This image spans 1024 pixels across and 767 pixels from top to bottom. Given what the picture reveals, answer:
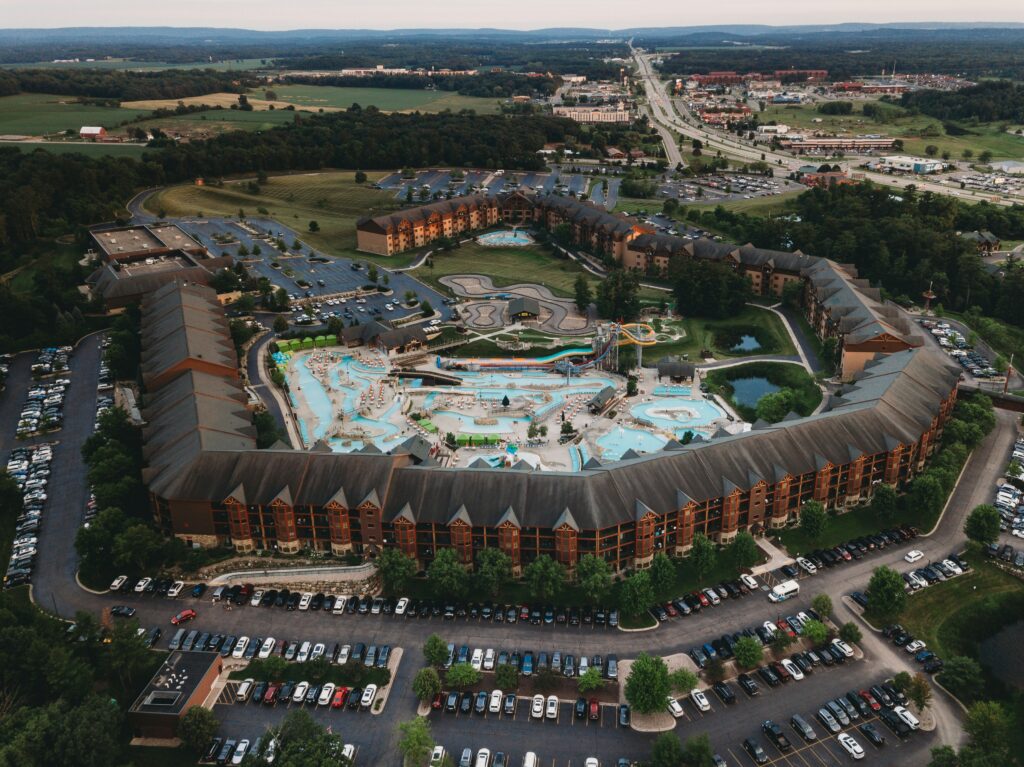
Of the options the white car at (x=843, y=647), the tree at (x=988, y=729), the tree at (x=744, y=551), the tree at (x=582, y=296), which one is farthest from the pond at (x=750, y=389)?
the tree at (x=988, y=729)

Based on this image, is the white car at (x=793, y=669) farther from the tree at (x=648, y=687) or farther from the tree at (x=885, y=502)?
the tree at (x=885, y=502)

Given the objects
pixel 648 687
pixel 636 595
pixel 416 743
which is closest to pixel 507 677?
pixel 416 743

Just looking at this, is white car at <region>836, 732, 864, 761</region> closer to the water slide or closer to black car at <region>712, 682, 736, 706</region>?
black car at <region>712, 682, 736, 706</region>

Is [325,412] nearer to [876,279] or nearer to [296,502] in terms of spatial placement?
[296,502]

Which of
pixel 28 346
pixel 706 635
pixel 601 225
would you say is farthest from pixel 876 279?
pixel 28 346

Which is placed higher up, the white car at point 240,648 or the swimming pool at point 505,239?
the white car at point 240,648

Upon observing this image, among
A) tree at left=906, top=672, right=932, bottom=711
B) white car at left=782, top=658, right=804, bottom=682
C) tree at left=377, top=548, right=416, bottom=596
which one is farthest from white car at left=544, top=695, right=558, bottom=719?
tree at left=906, top=672, right=932, bottom=711
